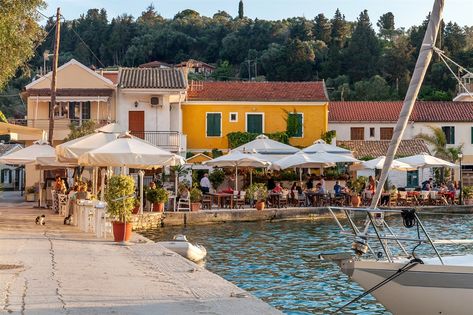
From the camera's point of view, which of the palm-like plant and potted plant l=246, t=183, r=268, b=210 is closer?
potted plant l=246, t=183, r=268, b=210

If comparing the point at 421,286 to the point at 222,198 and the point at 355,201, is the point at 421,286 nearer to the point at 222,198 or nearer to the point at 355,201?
the point at 355,201

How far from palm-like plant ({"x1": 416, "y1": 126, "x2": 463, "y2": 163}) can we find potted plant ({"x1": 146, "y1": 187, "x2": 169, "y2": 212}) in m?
28.6

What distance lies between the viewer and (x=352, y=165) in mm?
44562

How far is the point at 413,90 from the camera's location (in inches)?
546

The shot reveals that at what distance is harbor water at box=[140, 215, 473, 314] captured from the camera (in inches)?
620

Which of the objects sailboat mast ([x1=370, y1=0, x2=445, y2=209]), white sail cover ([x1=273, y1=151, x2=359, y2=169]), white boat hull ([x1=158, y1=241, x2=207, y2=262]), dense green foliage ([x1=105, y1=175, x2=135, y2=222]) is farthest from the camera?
white sail cover ([x1=273, y1=151, x2=359, y2=169])

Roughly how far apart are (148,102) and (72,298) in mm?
35130

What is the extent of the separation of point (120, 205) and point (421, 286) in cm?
974

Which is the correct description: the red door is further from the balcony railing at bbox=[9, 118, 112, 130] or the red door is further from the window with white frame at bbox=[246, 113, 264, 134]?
the window with white frame at bbox=[246, 113, 264, 134]

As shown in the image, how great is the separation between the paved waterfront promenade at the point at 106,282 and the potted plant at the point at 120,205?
1.47 feet

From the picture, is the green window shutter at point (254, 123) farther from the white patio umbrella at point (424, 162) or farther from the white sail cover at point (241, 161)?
the white sail cover at point (241, 161)

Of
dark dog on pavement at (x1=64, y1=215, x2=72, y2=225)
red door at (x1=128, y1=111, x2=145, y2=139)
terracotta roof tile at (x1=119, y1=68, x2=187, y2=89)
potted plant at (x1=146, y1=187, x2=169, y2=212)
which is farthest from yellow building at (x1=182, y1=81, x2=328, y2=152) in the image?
dark dog on pavement at (x1=64, y1=215, x2=72, y2=225)

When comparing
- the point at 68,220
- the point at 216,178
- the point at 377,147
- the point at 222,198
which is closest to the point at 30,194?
the point at 216,178

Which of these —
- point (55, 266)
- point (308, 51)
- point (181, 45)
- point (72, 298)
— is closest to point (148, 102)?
point (55, 266)
